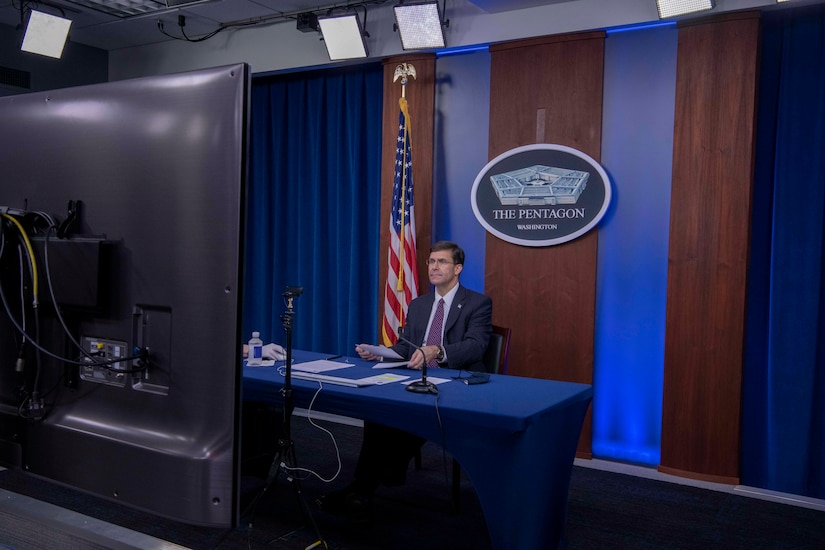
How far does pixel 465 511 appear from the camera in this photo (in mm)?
3258

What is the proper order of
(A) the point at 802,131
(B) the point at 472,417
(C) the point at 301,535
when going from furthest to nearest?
(A) the point at 802,131 → (C) the point at 301,535 → (B) the point at 472,417

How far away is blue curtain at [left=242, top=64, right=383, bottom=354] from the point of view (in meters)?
5.08

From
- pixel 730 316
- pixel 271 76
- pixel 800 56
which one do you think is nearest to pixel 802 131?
pixel 800 56

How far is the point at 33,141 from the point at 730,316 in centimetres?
367

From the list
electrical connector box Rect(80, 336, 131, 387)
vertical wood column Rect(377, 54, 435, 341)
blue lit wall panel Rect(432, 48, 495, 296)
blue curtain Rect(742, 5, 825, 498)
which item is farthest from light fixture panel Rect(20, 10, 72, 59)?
electrical connector box Rect(80, 336, 131, 387)


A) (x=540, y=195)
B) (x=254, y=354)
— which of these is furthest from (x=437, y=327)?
A: (x=540, y=195)

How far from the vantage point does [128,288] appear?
77cm

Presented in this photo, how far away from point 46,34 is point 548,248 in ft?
12.2

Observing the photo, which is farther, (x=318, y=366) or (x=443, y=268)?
(x=443, y=268)

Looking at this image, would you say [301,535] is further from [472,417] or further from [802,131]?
[802,131]

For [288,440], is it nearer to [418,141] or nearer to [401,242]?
[401,242]

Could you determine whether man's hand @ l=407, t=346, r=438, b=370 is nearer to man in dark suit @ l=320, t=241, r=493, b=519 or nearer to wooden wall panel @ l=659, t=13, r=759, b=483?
man in dark suit @ l=320, t=241, r=493, b=519

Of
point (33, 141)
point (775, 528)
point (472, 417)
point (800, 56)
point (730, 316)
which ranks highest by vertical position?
point (800, 56)

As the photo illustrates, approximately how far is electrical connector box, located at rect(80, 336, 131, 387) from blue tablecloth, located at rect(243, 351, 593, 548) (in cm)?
156
